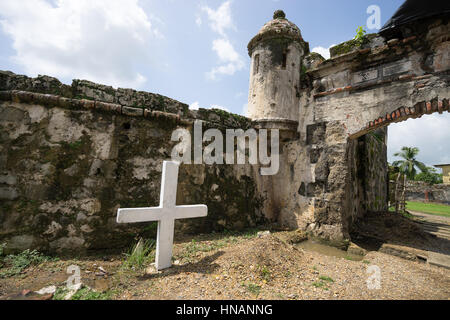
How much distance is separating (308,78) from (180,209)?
16.4 feet

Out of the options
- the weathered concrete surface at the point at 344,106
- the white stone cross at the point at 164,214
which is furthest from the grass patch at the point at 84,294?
the weathered concrete surface at the point at 344,106

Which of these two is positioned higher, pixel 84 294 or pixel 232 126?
pixel 232 126

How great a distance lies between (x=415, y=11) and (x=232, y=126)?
13.9 feet

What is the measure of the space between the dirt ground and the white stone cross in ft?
0.75

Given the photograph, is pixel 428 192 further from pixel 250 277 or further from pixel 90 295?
pixel 90 295

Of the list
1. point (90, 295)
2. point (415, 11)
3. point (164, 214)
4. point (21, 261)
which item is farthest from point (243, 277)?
point (415, 11)

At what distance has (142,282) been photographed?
8.14 ft

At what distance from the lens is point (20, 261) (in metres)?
2.72

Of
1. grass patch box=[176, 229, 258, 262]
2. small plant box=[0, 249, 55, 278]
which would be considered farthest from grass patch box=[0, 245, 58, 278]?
grass patch box=[176, 229, 258, 262]

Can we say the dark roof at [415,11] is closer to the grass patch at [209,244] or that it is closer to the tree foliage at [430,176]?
the grass patch at [209,244]

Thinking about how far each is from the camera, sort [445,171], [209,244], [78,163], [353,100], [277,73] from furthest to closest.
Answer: [445,171] → [277,73] → [353,100] → [209,244] → [78,163]
